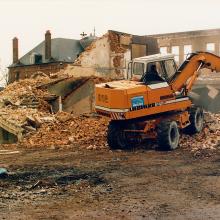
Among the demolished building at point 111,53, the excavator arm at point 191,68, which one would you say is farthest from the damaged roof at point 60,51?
the excavator arm at point 191,68

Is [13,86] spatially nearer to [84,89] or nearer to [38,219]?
[84,89]

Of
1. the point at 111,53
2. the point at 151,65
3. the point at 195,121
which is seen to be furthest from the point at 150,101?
the point at 111,53

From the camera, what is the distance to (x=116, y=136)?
522 inches

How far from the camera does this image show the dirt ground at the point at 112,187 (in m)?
6.41

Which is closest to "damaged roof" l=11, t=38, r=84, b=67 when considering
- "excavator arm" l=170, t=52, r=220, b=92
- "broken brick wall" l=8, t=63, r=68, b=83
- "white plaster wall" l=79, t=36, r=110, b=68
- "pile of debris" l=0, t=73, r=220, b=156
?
"broken brick wall" l=8, t=63, r=68, b=83

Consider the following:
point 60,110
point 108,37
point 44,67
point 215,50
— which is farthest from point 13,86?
point 44,67

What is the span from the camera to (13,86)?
23484 mm

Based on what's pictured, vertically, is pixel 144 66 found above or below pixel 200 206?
above

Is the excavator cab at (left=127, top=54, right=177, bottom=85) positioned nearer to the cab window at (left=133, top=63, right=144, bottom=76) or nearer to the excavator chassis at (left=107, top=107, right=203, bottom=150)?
the cab window at (left=133, top=63, right=144, bottom=76)

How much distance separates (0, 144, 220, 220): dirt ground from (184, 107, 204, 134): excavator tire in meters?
2.24

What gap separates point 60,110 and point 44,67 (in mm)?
29661

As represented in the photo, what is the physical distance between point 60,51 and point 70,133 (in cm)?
3408

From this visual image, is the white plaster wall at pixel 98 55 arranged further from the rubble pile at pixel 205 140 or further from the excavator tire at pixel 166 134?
the excavator tire at pixel 166 134

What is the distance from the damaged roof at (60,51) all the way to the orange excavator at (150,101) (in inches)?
1414
